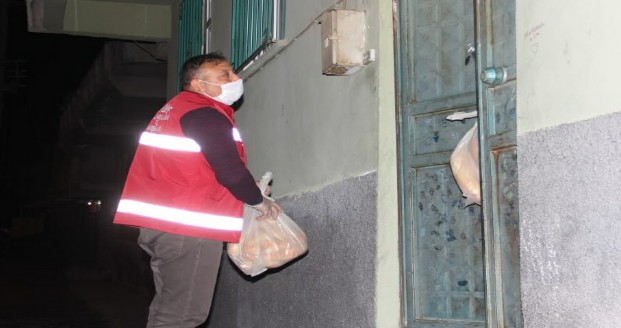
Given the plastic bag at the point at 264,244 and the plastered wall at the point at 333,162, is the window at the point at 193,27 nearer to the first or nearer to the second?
the plastered wall at the point at 333,162

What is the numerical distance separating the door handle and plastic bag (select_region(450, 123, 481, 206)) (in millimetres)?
264

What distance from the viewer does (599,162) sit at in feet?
8.06

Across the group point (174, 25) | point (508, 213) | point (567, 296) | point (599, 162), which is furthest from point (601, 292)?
point (174, 25)

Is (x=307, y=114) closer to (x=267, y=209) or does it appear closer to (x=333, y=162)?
(x=333, y=162)

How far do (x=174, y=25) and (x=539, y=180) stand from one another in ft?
26.3

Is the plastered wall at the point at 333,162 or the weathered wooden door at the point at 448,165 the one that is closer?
the weathered wooden door at the point at 448,165

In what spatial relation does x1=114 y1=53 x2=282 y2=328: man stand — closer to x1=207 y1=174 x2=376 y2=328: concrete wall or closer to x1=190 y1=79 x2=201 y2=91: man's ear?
x1=190 y1=79 x2=201 y2=91: man's ear

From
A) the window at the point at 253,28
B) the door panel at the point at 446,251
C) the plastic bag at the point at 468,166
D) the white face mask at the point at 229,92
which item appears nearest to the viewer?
the plastic bag at the point at 468,166

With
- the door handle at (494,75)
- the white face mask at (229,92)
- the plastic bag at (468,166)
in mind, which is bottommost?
the plastic bag at (468,166)

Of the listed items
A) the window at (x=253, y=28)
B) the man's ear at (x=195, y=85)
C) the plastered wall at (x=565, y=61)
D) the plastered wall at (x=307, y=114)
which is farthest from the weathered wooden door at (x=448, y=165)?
the window at (x=253, y=28)

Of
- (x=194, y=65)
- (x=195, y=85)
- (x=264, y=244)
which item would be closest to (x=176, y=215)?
(x=264, y=244)

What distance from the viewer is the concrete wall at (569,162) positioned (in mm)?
2430

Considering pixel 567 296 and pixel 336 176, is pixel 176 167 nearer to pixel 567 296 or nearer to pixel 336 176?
pixel 336 176

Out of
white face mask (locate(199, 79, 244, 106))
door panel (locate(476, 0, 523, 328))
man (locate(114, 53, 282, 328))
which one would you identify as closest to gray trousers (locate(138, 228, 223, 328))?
man (locate(114, 53, 282, 328))
